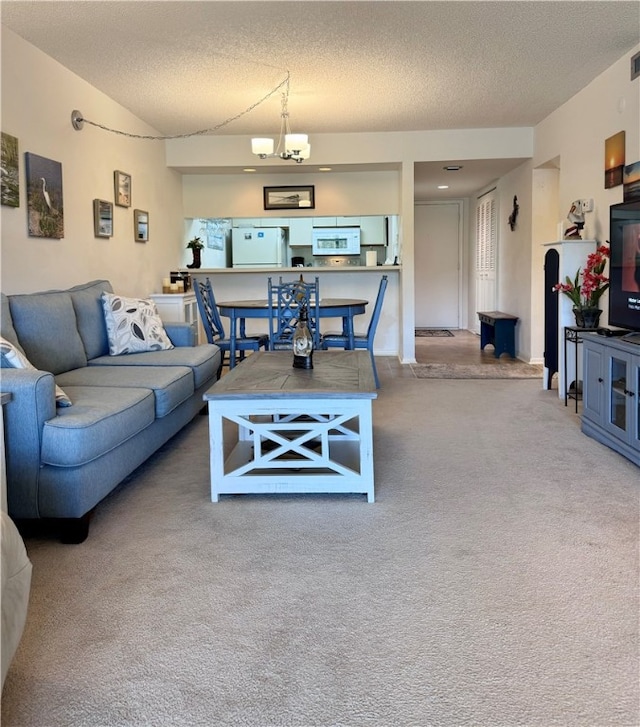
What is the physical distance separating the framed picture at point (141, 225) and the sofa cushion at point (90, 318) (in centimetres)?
162

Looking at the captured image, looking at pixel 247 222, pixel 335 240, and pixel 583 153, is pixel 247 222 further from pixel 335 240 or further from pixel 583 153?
pixel 583 153

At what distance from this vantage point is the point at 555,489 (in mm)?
2957

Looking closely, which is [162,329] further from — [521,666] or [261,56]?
[521,666]

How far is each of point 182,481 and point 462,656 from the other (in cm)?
184

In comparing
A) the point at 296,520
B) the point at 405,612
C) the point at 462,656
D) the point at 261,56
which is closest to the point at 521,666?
the point at 462,656

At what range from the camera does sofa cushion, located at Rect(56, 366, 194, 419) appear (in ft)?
10.6

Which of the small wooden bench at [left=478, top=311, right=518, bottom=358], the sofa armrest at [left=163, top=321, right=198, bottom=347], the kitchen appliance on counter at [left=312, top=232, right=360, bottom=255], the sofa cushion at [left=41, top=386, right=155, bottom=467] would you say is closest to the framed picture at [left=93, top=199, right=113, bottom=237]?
the sofa armrest at [left=163, top=321, right=198, bottom=347]

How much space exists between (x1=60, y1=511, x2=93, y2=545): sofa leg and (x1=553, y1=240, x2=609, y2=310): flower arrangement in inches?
142

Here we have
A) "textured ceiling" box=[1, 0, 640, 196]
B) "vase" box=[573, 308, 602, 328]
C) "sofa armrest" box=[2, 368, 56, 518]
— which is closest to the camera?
"sofa armrest" box=[2, 368, 56, 518]

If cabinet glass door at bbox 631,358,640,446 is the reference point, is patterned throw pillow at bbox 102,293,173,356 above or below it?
above

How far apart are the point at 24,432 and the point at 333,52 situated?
3125 mm

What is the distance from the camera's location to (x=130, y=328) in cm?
427

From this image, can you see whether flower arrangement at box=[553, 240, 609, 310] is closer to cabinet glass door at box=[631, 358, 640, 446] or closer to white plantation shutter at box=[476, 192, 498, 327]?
cabinet glass door at box=[631, 358, 640, 446]

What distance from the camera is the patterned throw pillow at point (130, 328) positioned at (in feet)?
13.8
